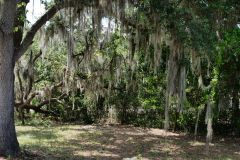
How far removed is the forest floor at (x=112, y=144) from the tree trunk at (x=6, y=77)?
1.88 ft

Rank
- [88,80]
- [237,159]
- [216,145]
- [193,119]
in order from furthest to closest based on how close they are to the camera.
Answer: [88,80], [193,119], [216,145], [237,159]

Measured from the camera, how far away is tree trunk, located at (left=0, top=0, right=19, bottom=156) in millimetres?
8891

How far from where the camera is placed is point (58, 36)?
12.8 meters

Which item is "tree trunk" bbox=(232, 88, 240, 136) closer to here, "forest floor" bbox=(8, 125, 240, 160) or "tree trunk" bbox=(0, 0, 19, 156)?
"forest floor" bbox=(8, 125, 240, 160)

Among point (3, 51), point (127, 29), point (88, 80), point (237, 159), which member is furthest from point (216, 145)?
point (3, 51)

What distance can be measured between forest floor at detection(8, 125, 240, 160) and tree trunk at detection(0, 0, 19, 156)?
572 millimetres

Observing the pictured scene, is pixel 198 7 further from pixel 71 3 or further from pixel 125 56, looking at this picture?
pixel 125 56

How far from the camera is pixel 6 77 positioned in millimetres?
9070

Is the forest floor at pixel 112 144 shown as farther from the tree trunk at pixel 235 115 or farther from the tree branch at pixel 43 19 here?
the tree branch at pixel 43 19

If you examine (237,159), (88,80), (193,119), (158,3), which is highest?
(158,3)

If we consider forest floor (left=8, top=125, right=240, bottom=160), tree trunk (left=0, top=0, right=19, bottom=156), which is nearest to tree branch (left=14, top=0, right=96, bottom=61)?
tree trunk (left=0, top=0, right=19, bottom=156)

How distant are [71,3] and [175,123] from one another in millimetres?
7288

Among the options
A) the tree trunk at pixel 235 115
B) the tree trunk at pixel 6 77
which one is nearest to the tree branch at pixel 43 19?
the tree trunk at pixel 6 77

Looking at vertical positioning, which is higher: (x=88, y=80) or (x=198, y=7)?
(x=198, y=7)
